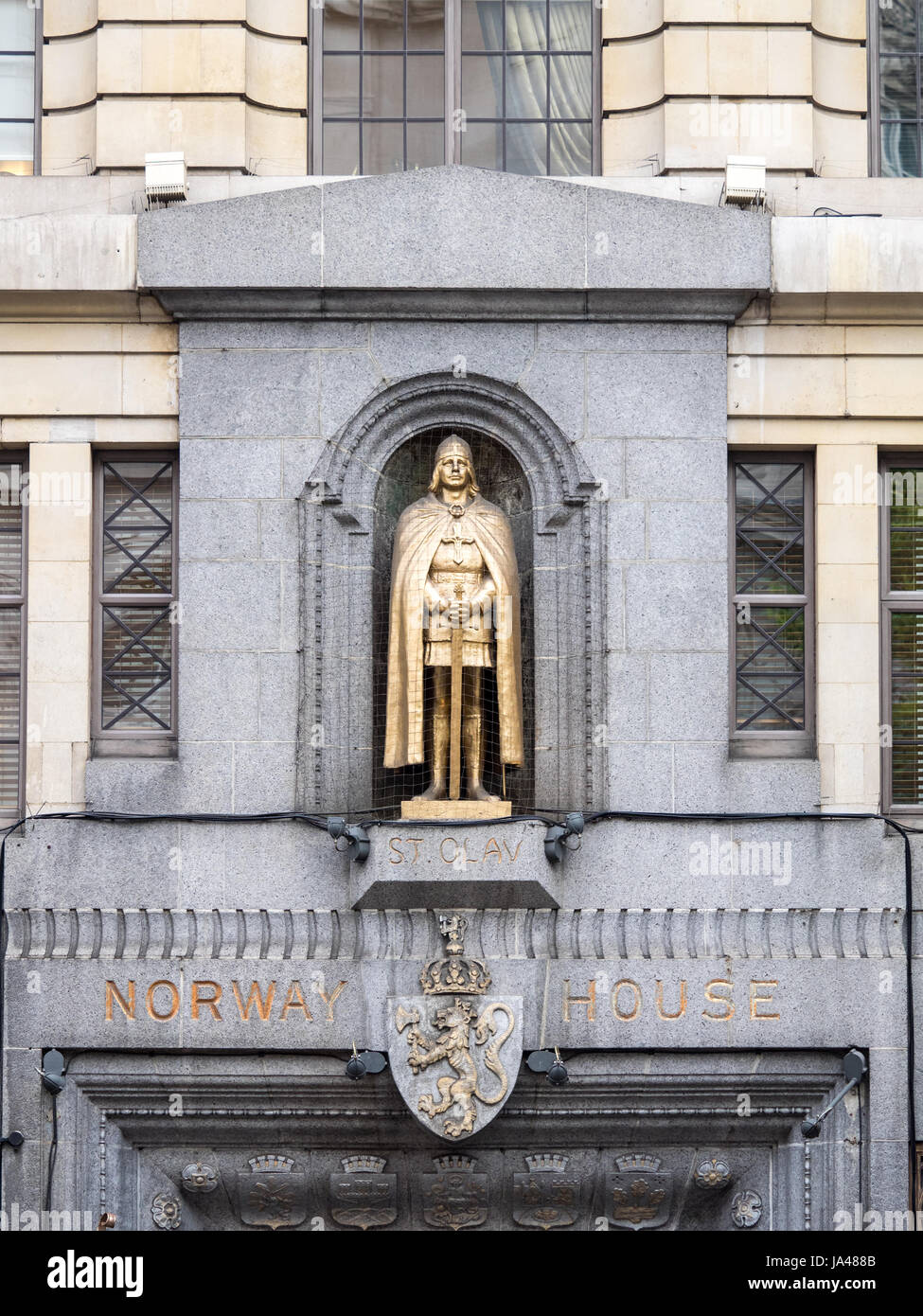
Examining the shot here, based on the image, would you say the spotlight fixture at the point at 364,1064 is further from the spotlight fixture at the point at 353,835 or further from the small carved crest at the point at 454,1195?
the spotlight fixture at the point at 353,835

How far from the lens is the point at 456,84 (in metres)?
19.4

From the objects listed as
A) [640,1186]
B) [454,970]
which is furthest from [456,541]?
[640,1186]

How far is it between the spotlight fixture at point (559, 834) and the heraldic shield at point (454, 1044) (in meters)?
0.93

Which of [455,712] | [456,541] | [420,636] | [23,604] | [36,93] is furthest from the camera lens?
[36,93]

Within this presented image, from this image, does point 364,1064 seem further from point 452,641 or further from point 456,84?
point 456,84

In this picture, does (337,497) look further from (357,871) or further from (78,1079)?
(78,1079)

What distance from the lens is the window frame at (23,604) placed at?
1842cm

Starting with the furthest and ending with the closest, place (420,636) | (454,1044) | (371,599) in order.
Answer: (371,599)
(420,636)
(454,1044)

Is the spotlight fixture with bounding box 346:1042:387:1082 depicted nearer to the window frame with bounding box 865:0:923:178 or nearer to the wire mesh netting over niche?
the wire mesh netting over niche

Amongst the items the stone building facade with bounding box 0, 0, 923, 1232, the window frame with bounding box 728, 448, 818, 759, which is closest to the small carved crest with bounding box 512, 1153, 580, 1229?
the stone building facade with bounding box 0, 0, 923, 1232

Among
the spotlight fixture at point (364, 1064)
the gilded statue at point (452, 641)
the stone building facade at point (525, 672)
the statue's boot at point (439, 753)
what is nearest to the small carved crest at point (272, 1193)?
the stone building facade at point (525, 672)

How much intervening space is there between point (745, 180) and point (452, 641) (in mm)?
4696

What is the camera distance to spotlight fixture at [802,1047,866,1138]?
57.9ft
